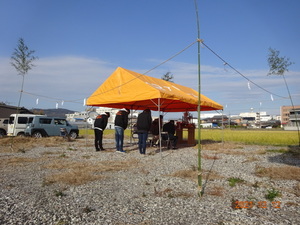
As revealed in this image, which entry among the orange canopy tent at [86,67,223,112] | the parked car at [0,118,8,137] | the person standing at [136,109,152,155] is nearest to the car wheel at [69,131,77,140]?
the parked car at [0,118,8,137]

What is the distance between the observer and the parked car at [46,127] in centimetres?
1572

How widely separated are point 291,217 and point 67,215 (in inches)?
112

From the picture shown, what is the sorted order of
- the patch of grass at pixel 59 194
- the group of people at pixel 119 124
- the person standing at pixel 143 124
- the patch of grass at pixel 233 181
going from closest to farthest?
the patch of grass at pixel 59 194
the patch of grass at pixel 233 181
the person standing at pixel 143 124
the group of people at pixel 119 124

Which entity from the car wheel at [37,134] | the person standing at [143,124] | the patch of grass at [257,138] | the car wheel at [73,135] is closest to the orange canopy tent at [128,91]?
the person standing at [143,124]

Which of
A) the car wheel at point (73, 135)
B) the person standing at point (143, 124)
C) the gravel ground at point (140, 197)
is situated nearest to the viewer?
the gravel ground at point (140, 197)

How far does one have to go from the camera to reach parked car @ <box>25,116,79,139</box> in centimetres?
1572

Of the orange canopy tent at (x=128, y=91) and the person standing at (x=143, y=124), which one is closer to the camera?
the person standing at (x=143, y=124)

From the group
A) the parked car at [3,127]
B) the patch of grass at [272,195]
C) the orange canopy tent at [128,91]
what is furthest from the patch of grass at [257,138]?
the parked car at [3,127]

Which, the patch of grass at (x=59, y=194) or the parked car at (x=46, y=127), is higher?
the parked car at (x=46, y=127)

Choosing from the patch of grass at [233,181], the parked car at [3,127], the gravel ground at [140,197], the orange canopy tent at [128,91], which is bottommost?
the gravel ground at [140,197]

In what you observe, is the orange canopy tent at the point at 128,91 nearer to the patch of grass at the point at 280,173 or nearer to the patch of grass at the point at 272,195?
the patch of grass at the point at 280,173

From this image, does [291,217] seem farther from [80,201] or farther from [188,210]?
[80,201]

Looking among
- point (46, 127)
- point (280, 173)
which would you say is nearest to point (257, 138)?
point (280, 173)

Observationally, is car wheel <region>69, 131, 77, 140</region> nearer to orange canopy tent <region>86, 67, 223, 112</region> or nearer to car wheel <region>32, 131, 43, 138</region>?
car wheel <region>32, 131, 43, 138</region>
